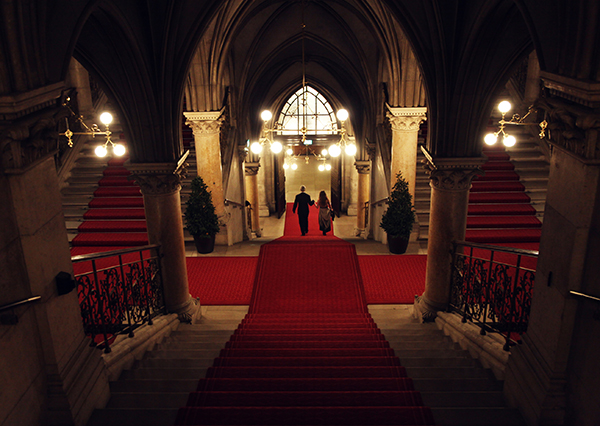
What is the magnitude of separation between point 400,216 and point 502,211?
2.88m

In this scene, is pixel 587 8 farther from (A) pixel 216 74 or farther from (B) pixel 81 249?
(B) pixel 81 249

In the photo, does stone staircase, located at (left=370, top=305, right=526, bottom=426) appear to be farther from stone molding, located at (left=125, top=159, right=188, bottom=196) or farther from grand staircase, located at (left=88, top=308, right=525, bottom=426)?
stone molding, located at (left=125, top=159, right=188, bottom=196)

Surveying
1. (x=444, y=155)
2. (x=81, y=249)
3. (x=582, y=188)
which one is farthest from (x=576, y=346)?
(x=81, y=249)

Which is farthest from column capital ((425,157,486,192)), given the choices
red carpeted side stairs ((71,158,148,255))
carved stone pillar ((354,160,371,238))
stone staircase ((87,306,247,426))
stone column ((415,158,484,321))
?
carved stone pillar ((354,160,371,238))

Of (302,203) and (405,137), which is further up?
(405,137)

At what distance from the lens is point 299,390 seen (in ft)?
12.5

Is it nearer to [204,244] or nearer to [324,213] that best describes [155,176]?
[204,244]

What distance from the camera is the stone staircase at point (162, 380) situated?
136 inches

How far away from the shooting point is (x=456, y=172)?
230 inches

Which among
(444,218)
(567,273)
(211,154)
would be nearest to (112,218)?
(211,154)

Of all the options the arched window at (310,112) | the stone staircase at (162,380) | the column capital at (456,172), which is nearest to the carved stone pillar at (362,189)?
the arched window at (310,112)

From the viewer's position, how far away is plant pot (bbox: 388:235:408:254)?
9.64 m

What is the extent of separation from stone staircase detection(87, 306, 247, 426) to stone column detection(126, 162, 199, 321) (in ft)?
1.80

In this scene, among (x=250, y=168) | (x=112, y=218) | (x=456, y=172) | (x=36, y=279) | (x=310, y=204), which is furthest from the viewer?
(x=250, y=168)
